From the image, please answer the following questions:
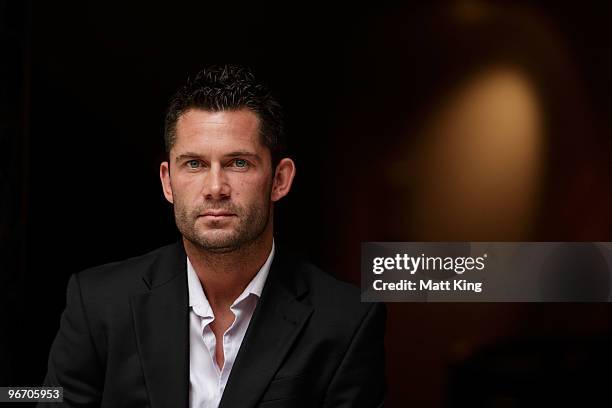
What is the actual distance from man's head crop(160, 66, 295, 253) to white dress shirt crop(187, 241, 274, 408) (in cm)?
12

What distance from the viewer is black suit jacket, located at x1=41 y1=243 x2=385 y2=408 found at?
1.56 meters

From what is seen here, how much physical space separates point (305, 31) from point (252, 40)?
5.6 inches

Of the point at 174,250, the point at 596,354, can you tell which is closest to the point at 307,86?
the point at 174,250

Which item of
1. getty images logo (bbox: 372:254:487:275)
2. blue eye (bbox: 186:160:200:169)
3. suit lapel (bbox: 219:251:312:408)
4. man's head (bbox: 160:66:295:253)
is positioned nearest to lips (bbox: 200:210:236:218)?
man's head (bbox: 160:66:295:253)

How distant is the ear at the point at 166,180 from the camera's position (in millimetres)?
1668

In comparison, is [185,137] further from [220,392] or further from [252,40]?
[220,392]

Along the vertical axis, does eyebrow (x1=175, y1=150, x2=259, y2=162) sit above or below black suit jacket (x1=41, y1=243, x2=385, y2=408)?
above

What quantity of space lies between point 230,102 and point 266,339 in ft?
1.80

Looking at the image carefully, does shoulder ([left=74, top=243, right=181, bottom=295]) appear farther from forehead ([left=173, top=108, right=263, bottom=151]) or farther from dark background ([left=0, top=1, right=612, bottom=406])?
forehead ([left=173, top=108, right=263, bottom=151])

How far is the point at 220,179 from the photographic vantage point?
150 cm

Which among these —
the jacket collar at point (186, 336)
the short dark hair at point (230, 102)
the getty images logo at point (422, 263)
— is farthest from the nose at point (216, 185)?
the getty images logo at point (422, 263)

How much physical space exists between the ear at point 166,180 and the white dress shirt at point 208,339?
0.55 ft

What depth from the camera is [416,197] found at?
70.6 inches

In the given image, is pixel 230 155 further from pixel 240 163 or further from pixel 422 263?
pixel 422 263
